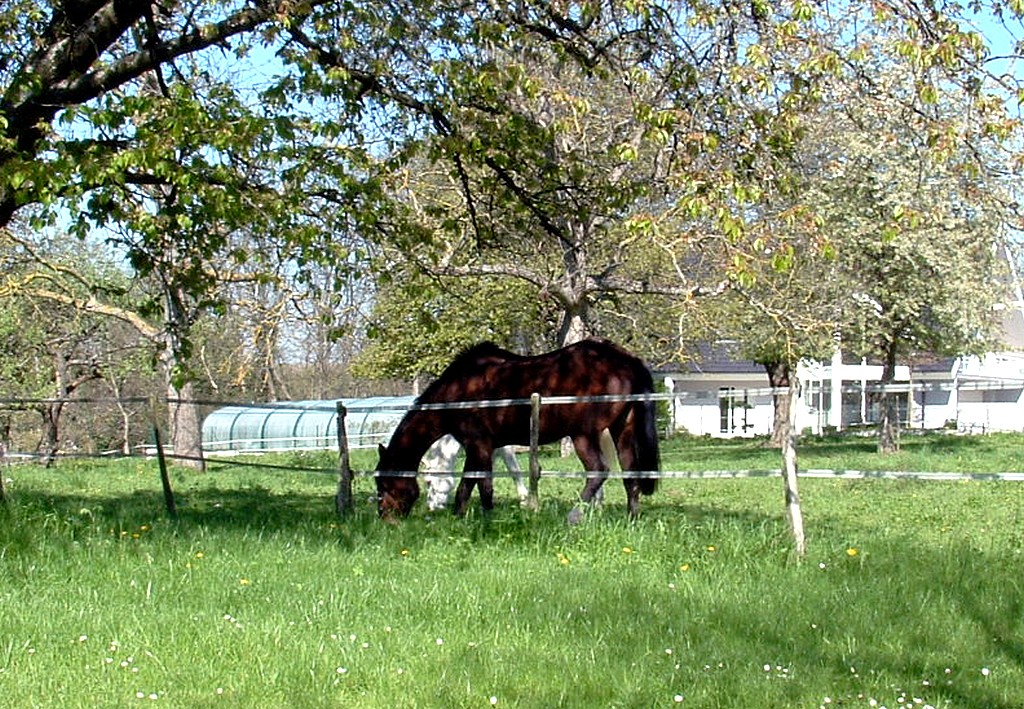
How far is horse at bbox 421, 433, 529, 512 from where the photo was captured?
42.2 feet

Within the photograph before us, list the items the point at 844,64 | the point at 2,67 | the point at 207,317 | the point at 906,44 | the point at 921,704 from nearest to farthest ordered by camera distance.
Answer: the point at 921,704 → the point at 906,44 → the point at 844,64 → the point at 2,67 → the point at 207,317

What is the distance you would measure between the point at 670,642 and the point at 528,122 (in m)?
5.98

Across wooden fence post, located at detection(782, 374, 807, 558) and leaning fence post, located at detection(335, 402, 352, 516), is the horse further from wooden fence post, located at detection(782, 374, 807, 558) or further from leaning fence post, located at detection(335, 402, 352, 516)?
wooden fence post, located at detection(782, 374, 807, 558)

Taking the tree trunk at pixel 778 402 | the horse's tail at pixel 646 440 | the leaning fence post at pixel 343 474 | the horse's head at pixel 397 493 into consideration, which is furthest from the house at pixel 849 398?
the leaning fence post at pixel 343 474

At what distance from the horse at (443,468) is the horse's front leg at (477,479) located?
0.33m

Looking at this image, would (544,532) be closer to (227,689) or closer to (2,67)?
(227,689)

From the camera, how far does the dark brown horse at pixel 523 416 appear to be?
11766 millimetres

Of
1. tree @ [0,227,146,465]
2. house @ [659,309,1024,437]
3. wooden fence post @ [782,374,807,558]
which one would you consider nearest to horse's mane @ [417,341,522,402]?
wooden fence post @ [782,374,807,558]

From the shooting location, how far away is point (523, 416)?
12125 mm

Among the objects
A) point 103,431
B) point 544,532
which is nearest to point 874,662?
point 544,532

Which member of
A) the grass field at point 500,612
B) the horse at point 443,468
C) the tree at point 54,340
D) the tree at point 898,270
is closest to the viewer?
the grass field at point 500,612

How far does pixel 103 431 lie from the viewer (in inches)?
1610

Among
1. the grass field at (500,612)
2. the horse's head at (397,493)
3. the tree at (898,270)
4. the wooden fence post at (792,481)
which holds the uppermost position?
the tree at (898,270)

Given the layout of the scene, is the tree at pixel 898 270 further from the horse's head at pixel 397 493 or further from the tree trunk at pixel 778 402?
the horse's head at pixel 397 493
